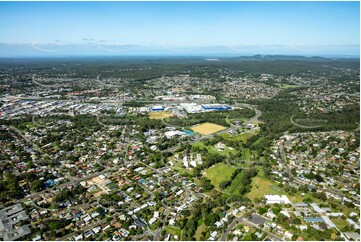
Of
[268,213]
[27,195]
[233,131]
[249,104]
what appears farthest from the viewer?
[249,104]

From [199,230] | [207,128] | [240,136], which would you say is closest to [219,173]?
[199,230]

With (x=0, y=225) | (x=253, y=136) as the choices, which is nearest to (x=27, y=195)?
(x=0, y=225)

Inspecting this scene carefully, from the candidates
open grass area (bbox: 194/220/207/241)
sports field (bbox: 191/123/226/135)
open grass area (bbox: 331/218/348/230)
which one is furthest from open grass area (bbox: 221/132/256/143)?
open grass area (bbox: 194/220/207/241)

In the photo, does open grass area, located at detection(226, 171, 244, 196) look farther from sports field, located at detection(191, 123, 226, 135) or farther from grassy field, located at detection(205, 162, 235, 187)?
sports field, located at detection(191, 123, 226, 135)

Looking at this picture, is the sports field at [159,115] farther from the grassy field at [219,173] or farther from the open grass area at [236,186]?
the open grass area at [236,186]

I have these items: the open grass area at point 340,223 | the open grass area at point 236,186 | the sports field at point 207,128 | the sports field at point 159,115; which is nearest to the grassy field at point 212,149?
the sports field at point 207,128

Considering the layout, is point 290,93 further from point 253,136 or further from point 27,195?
point 27,195
